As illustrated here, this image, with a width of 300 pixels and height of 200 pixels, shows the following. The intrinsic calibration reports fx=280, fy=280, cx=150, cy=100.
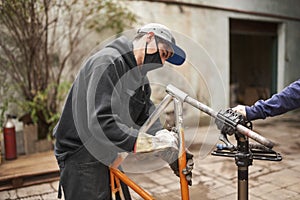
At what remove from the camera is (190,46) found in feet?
6.00

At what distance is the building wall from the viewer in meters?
5.06

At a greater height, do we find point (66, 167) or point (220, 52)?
point (220, 52)

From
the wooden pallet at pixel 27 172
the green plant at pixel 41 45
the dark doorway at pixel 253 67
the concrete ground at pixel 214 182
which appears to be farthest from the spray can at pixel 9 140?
the dark doorway at pixel 253 67

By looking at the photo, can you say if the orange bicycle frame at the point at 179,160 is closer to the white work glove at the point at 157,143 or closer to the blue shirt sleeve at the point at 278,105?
the white work glove at the point at 157,143

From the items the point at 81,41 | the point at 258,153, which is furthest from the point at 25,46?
the point at 258,153

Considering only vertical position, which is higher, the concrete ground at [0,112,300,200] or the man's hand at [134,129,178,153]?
the man's hand at [134,129,178,153]

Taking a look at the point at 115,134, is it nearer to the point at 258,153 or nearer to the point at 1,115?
the point at 258,153

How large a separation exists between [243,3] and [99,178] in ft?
18.9

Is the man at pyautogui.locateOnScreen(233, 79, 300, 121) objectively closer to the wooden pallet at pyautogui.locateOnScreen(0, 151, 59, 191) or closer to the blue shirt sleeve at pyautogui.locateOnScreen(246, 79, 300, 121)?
the blue shirt sleeve at pyautogui.locateOnScreen(246, 79, 300, 121)

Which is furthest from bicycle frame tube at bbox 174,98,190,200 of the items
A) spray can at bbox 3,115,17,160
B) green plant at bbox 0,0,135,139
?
spray can at bbox 3,115,17,160

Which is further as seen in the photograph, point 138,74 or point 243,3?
point 243,3

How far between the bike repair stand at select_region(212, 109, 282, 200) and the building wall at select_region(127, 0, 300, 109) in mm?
2794

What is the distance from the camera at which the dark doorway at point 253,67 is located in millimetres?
7332

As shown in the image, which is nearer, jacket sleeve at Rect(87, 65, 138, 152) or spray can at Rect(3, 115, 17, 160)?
jacket sleeve at Rect(87, 65, 138, 152)
